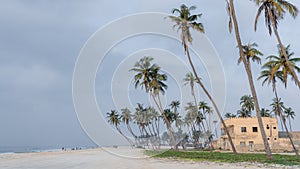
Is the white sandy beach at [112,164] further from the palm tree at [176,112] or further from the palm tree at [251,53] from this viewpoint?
the palm tree at [176,112]

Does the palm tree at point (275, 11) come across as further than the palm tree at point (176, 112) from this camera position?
No

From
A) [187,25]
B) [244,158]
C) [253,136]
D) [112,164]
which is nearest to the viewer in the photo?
[112,164]

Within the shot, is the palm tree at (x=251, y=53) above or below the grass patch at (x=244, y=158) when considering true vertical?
above

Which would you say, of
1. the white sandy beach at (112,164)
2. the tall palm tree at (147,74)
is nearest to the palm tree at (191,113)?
the tall palm tree at (147,74)

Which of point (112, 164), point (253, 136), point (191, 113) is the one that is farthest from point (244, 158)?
point (191, 113)

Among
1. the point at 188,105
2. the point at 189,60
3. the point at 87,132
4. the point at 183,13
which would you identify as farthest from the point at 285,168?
the point at 188,105

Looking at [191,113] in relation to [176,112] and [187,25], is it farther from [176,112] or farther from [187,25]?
[187,25]

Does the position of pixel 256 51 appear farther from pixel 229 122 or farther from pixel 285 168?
pixel 229 122

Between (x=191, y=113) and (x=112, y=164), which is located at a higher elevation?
(x=191, y=113)

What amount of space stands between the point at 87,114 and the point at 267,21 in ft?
58.4

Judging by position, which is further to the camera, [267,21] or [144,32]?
[267,21]

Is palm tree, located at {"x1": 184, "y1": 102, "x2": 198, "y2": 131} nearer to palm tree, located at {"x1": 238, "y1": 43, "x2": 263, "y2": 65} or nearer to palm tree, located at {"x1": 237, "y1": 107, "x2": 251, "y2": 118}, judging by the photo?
palm tree, located at {"x1": 237, "y1": 107, "x2": 251, "y2": 118}

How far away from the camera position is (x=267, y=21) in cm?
2670

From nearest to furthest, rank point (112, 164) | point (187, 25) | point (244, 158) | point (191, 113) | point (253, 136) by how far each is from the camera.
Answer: point (112, 164), point (244, 158), point (187, 25), point (253, 136), point (191, 113)
